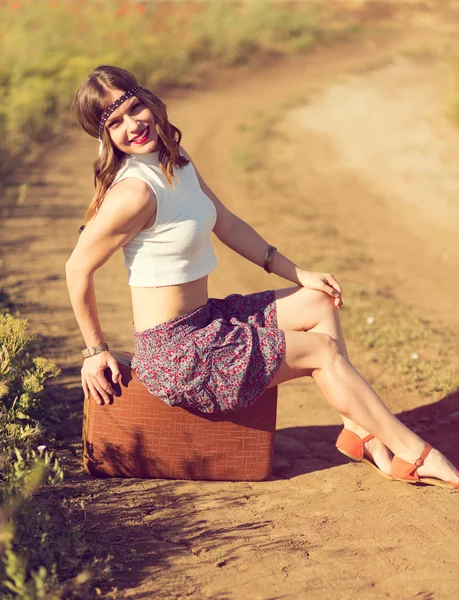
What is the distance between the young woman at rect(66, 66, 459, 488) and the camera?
10.3ft

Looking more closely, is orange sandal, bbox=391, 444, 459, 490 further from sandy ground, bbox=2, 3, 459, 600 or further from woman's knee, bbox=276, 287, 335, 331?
woman's knee, bbox=276, 287, 335, 331

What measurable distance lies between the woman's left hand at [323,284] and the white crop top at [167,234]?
52 centimetres

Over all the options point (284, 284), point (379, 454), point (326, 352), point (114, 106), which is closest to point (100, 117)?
point (114, 106)

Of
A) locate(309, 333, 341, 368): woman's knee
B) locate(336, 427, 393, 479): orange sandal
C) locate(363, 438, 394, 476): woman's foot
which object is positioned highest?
locate(309, 333, 341, 368): woman's knee

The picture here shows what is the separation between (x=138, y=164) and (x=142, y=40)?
1022 cm

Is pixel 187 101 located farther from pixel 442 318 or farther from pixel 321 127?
pixel 442 318

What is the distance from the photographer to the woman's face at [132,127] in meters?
3.13

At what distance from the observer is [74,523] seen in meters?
2.98

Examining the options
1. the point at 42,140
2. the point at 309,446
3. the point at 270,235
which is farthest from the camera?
the point at 42,140

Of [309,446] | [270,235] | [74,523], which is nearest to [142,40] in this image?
[270,235]

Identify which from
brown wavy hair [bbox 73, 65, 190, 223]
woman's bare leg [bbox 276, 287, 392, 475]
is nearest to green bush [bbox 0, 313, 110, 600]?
brown wavy hair [bbox 73, 65, 190, 223]

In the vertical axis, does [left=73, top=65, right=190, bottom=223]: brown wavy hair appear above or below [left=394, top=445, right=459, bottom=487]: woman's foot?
above

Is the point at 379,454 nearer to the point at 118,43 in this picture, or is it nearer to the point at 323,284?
the point at 323,284

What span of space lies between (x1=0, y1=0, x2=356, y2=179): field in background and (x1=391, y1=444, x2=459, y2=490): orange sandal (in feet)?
18.1
